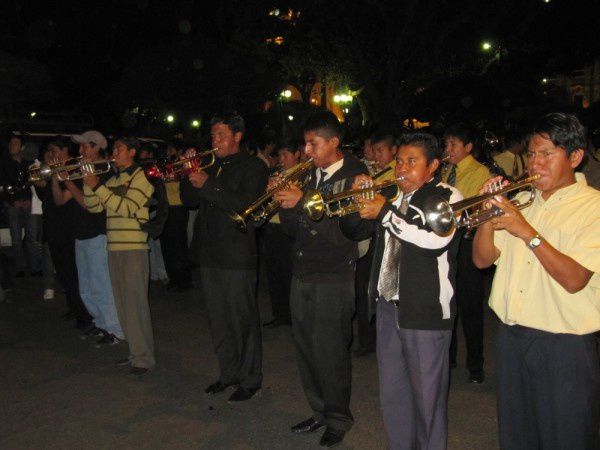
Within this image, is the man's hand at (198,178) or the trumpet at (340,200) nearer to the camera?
the trumpet at (340,200)

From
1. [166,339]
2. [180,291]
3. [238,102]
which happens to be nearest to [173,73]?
[238,102]

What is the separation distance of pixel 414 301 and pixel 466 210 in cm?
66

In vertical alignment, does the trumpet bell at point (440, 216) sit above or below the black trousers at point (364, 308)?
above

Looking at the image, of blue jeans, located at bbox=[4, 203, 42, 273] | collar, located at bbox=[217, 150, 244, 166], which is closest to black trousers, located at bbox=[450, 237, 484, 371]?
collar, located at bbox=[217, 150, 244, 166]

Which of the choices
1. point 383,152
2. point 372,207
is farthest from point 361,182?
point 383,152

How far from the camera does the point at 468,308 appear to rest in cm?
561

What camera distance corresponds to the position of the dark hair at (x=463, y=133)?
5.68 m

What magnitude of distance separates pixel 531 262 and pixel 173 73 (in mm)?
25628

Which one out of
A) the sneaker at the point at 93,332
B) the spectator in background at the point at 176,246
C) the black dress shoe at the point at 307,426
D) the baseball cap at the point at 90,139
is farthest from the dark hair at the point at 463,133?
the spectator in background at the point at 176,246

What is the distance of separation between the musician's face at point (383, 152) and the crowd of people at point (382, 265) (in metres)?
0.02

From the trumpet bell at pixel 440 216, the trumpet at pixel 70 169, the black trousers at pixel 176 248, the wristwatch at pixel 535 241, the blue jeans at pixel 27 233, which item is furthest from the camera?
the blue jeans at pixel 27 233

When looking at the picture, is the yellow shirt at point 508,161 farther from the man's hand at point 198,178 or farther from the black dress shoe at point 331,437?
the black dress shoe at point 331,437

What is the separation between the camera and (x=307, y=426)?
4.74 meters

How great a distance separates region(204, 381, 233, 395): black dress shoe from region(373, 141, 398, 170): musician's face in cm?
272
